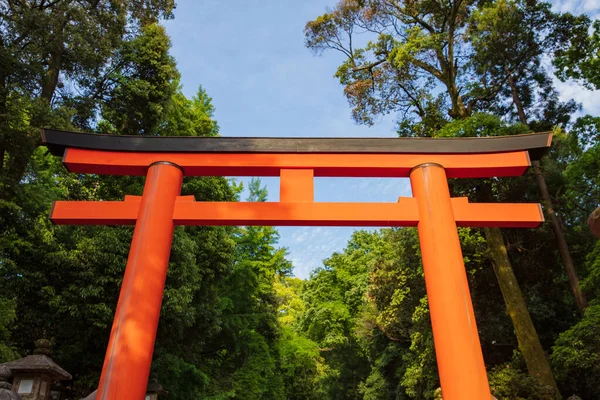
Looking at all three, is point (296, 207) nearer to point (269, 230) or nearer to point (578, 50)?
point (578, 50)

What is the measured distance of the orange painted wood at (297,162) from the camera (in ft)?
16.3

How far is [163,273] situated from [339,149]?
247 cm

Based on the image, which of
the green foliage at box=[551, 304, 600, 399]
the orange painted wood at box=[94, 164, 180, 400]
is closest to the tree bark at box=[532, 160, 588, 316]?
the green foliage at box=[551, 304, 600, 399]

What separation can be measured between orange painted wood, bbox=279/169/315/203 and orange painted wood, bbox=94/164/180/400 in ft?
3.86

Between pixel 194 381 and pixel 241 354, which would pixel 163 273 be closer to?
pixel 194 381

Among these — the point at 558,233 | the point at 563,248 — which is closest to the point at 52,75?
the point at 558,233

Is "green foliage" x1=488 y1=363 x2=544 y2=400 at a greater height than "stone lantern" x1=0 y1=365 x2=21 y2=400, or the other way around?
"green foliage" x1=488 y1=363 x2=544 y2=400

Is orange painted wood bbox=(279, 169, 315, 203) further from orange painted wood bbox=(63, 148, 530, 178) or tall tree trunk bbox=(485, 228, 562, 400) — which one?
tall tree trunk bbox=(485, 228, 562, 400)

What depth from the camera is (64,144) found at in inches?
194

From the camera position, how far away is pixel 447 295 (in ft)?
13.5

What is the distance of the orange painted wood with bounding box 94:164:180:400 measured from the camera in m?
3.71

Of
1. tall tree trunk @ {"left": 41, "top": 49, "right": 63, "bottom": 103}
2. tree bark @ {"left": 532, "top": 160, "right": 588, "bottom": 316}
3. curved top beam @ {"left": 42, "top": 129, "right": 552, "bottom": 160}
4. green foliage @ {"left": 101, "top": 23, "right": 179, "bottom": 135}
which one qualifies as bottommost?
curved top beam @ {"left": 42, "top": 129, "right": 552, "bottom": 160}

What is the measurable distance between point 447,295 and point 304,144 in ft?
7.78

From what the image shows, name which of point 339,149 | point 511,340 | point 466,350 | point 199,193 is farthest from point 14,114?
point 511,340
